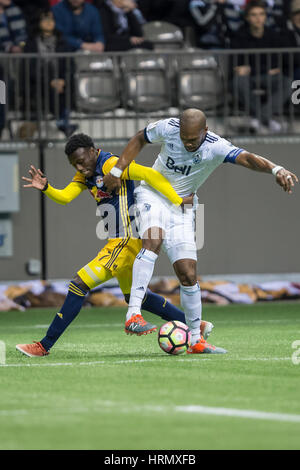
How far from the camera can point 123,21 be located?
17.1 meters

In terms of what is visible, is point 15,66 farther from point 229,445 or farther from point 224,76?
point 229,445

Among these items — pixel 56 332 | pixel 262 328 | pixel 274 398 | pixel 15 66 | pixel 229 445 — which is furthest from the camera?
pixel 15 66

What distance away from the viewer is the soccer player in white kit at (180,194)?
8.66 metres

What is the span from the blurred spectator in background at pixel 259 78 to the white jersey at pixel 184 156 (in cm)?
702

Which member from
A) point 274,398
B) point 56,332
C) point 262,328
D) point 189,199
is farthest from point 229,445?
point 262,328

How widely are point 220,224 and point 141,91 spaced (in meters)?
2.31

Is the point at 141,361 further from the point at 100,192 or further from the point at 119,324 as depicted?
the point at 119,324

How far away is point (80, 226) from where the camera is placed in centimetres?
1588

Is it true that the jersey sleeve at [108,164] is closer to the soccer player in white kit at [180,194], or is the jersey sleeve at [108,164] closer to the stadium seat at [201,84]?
the soccer player in white kit at [180,194]

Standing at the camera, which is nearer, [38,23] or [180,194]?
[180,194]

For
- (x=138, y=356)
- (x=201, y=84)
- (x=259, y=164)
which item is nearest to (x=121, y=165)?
(x=259, y=164)

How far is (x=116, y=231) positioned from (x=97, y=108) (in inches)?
280

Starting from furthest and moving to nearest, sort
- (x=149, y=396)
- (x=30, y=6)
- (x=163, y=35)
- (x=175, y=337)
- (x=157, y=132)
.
A: (x=30, y=6), (x=163, y=35), (x=157, y=132), (x=175, y=337), (x=149, y=396)

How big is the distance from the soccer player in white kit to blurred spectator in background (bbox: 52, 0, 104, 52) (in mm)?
7699
